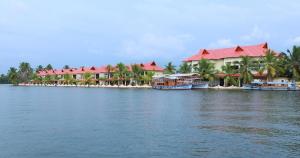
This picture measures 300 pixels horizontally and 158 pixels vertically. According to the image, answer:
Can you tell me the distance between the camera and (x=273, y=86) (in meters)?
76.6

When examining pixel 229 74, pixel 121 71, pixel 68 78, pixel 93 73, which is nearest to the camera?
pixel 229 74

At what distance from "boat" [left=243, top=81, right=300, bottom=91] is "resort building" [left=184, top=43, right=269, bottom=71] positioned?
8.04 m

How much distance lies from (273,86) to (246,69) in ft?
21.8

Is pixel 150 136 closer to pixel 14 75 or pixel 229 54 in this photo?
pixel 229 54

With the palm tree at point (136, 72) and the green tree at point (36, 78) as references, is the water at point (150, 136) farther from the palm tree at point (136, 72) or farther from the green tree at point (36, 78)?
the green tree at point (36, 78)

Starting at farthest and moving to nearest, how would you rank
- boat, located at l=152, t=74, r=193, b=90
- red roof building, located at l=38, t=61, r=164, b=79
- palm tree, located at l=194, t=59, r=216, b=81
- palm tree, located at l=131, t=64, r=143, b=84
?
1. red roof building, located at l=38, t=61, r=164, b=79
2. palm tree, located at l=131, t=64, r=143, b=84
3. palm tree, located at l=194, t=59, r=216, b=81
4. boat, located at l=152, t=74, r=193, b=90

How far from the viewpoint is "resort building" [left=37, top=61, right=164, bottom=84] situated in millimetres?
120062

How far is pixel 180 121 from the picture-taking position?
82.6ft

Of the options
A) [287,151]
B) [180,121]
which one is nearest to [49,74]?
[180,121]

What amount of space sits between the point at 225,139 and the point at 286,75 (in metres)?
66.3

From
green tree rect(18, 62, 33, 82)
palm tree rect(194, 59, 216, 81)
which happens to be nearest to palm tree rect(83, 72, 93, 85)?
green tree rect(18, 62, 33, 82)

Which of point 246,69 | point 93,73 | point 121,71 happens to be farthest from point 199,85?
point 93,73

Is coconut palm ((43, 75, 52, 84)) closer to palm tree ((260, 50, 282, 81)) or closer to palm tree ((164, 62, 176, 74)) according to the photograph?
palm tree ((164, 62, 176, 74))

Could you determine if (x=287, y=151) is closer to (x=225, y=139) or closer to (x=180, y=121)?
(x=225, y=139)
